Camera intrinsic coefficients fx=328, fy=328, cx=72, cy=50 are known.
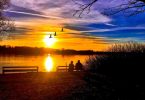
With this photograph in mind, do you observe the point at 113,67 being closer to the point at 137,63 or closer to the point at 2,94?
the point at 137,63

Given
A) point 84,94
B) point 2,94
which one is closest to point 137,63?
point 84,94

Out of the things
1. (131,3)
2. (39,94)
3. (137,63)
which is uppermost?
(131,3)

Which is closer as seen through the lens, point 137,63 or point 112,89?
point 112,89

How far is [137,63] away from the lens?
25953 mm

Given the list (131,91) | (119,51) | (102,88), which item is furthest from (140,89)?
(119,51)

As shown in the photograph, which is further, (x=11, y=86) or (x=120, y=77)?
(x=120, y=77)

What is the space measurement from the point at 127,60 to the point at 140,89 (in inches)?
337

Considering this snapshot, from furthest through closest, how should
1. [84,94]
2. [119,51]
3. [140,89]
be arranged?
[119,51], [140,89], [84,94]

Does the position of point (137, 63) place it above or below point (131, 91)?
above

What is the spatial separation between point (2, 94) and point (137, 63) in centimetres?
1170

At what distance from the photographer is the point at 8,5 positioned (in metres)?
36.0

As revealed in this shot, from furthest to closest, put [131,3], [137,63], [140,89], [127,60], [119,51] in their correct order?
[119,51]
[127,60]
[137,63]
[140,89]
[131,3]

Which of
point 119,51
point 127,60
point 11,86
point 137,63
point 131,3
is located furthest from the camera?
point 119,51

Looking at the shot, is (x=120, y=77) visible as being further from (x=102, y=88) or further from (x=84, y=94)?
(x=84, y=94)
